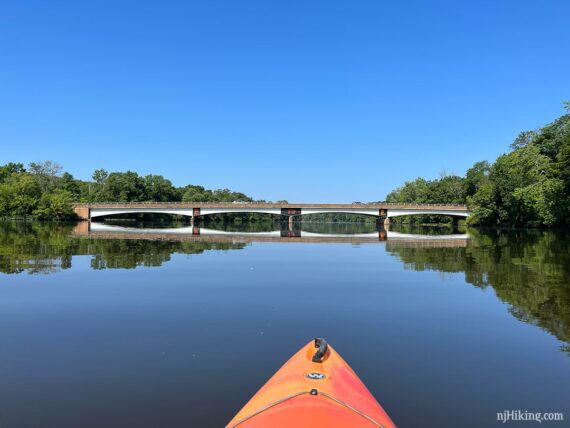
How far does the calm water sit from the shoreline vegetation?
4095 cm

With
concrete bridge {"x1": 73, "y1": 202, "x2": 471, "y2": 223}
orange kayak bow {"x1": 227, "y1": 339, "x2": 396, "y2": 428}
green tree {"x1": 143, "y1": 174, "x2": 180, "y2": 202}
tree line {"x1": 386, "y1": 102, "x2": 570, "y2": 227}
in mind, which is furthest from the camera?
green tree {"x1": 143, "y1": 174, "x2": 180, "y2": 202}

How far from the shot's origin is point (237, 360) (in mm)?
9148

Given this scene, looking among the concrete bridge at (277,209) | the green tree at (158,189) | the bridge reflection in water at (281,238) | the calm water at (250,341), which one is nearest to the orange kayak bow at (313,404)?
the calm water at (250,341)

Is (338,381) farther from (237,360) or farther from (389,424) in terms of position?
(237,360)

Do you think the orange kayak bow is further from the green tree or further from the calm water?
the green tree

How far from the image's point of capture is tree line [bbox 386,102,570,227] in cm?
5347

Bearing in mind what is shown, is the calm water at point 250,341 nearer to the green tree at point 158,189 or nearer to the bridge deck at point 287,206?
the bridge deck at point 287,206

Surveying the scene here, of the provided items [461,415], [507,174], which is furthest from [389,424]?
[507,174]

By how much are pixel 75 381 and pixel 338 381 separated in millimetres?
5122

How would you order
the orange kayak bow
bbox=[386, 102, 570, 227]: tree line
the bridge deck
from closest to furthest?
the orange kayak bow, bbox=[386, 102, 570, 227]: tree line, the bridge deck

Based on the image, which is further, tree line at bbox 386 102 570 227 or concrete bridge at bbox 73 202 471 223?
concrete bridge at bbox 73 202 471 223

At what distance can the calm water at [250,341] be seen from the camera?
713cm
